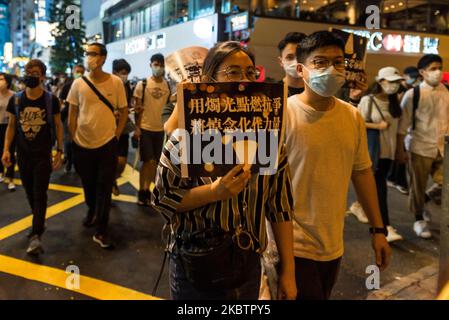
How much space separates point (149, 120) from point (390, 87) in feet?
10.4

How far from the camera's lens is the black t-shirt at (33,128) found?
4363mm

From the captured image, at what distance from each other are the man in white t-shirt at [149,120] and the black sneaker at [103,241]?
62.1 inches

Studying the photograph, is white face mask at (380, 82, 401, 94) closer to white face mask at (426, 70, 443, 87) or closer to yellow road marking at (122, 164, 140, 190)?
white face mask at (426, 70, 443, 87)

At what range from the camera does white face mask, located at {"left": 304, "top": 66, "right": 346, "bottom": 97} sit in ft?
7.60

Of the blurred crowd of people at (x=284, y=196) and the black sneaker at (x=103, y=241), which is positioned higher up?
the blurred crowd of people at (x=284, y=196)

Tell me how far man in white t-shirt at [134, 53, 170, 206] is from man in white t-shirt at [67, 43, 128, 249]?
1.37 metres

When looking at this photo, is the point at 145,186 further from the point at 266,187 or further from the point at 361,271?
the point at 266,187

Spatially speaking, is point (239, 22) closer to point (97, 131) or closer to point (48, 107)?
point (97, 131)

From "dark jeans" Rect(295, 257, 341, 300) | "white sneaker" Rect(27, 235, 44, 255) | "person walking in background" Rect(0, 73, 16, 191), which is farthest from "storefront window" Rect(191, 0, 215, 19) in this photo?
"dark jeans" Rect(295, 257, 341, 300)

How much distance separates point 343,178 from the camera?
7.68 feet

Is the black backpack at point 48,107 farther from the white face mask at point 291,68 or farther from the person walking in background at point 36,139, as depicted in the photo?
the white face mask at point 291,68

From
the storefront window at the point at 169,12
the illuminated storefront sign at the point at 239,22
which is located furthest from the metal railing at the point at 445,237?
the storefront window at the point at 169,12

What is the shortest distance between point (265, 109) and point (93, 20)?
107 ft
